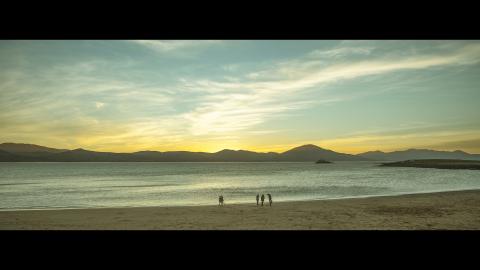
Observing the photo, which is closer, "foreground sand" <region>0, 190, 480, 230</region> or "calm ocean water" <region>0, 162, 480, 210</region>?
"foreground sand" <region>0, 190, 480, 230</region>

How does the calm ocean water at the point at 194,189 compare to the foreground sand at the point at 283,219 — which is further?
the calm ocean water at the point at 194,189

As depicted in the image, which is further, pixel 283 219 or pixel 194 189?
pixel 194 189

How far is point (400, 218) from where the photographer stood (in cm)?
1427
